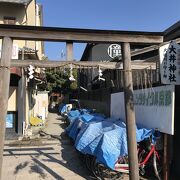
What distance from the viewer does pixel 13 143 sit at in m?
15.9

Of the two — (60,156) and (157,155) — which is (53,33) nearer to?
(157,155)

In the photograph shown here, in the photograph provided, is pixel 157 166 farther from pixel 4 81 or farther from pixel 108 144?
pixel 4 81

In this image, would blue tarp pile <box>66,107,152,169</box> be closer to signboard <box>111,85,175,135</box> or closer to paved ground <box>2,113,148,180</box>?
signboard <box>111,85,175,135</box>

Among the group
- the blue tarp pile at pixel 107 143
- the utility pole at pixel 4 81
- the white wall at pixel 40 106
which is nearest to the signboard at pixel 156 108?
the blue tarp pile at pixel 107 143

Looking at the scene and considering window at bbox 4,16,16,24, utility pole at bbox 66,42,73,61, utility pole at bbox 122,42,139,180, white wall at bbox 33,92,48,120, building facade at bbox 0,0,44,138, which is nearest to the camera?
utility pole at bbox 122,42,139,180

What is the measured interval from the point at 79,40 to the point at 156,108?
3.33 meters

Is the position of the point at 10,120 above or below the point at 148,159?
above

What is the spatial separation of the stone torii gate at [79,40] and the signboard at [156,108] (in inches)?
49.6

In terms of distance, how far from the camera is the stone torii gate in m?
7.66

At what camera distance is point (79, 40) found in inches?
316

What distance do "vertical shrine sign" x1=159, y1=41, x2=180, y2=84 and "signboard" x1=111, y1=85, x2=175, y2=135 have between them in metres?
0.26

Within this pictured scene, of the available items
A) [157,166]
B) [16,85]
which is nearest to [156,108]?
[157,166]

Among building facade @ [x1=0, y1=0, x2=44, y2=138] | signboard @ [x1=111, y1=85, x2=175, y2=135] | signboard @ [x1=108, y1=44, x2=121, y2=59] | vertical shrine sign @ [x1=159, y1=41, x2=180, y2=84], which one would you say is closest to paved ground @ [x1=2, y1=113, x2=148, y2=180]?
building facade @ [x1=0, y1=0, x2=44, y2=138]

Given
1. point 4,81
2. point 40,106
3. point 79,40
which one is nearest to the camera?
point 4,81
